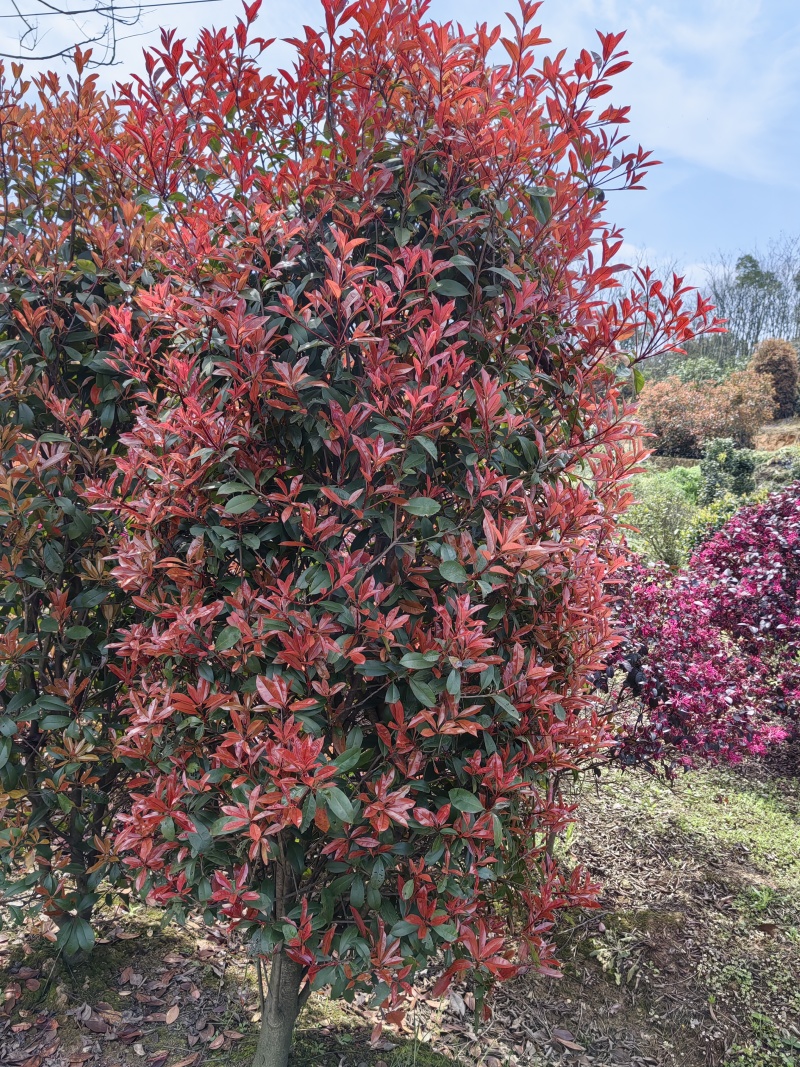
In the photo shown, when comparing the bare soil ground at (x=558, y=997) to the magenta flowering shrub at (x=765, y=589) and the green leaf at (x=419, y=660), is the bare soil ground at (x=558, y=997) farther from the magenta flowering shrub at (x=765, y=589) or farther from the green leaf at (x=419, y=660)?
the green leaf at (x=419, y=660)

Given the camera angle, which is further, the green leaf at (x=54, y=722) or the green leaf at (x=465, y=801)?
the green leaf at (x=54, y=722)

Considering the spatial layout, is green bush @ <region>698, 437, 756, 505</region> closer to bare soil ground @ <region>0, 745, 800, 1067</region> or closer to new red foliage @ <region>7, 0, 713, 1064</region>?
bare soil ground @ <region>0, 745, 800, 1067</region>

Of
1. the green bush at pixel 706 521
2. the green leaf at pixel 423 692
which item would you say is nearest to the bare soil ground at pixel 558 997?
the green leaf at pixel 423 692

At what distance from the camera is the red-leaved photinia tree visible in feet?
5.39

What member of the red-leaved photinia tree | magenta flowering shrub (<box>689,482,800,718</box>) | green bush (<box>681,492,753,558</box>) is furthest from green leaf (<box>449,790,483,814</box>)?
green bush (<box>681,492,753,558</box>)

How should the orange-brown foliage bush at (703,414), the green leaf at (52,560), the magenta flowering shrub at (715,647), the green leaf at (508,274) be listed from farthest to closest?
the orange-brown foliage bush at (703,414)
the magenta flowering shrub at (715,647)
the green leaf at (52,560)
the green leaf at (508,274)

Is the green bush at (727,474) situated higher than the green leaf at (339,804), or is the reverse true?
the green bush at (727,474)

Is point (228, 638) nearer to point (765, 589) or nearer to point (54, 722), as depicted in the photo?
point (54, 722)

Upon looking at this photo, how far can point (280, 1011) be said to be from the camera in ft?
6.85

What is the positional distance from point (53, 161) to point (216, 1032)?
10.1 feet

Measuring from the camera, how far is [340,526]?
5.50 ft

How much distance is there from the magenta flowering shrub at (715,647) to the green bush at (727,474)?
8179 mm

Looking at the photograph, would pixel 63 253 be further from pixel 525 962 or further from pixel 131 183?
pixel 525 962

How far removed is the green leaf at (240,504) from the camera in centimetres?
163
